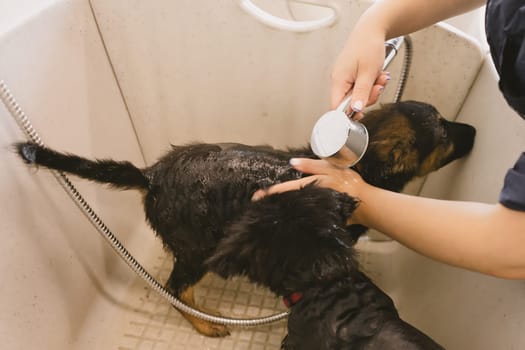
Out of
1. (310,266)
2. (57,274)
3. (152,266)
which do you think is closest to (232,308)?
(152,266)

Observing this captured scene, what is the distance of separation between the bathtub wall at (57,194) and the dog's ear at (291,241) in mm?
491

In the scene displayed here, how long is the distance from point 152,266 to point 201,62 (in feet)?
2.13

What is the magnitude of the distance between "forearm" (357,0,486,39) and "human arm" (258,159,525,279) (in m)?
0.32

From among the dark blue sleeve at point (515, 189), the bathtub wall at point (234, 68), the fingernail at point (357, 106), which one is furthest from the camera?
the bathtub wall at point (234, 68)

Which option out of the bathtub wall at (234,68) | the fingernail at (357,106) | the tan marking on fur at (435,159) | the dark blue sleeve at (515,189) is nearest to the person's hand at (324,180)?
the fingernail at (357,106)

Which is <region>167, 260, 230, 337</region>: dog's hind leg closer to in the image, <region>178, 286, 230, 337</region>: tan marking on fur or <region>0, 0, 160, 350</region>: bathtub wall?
<region>178, 286, 230, 337</region>: tan marking on fur

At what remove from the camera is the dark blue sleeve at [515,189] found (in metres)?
0.49

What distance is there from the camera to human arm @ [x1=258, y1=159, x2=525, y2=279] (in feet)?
1.72

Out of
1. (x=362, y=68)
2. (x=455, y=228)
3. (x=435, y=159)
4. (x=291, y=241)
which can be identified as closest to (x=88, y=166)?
(x=291, y=241)

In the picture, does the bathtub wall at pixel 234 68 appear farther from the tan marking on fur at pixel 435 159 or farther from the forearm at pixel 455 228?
the forearm at pixel 455 228

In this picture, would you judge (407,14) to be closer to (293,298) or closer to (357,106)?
(357,106)

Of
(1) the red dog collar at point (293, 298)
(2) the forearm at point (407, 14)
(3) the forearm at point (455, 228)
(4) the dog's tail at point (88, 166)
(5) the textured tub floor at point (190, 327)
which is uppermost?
(2) the forearm at point (407, 14)

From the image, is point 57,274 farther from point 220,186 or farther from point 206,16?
point 206,16

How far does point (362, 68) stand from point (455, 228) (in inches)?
13.9
